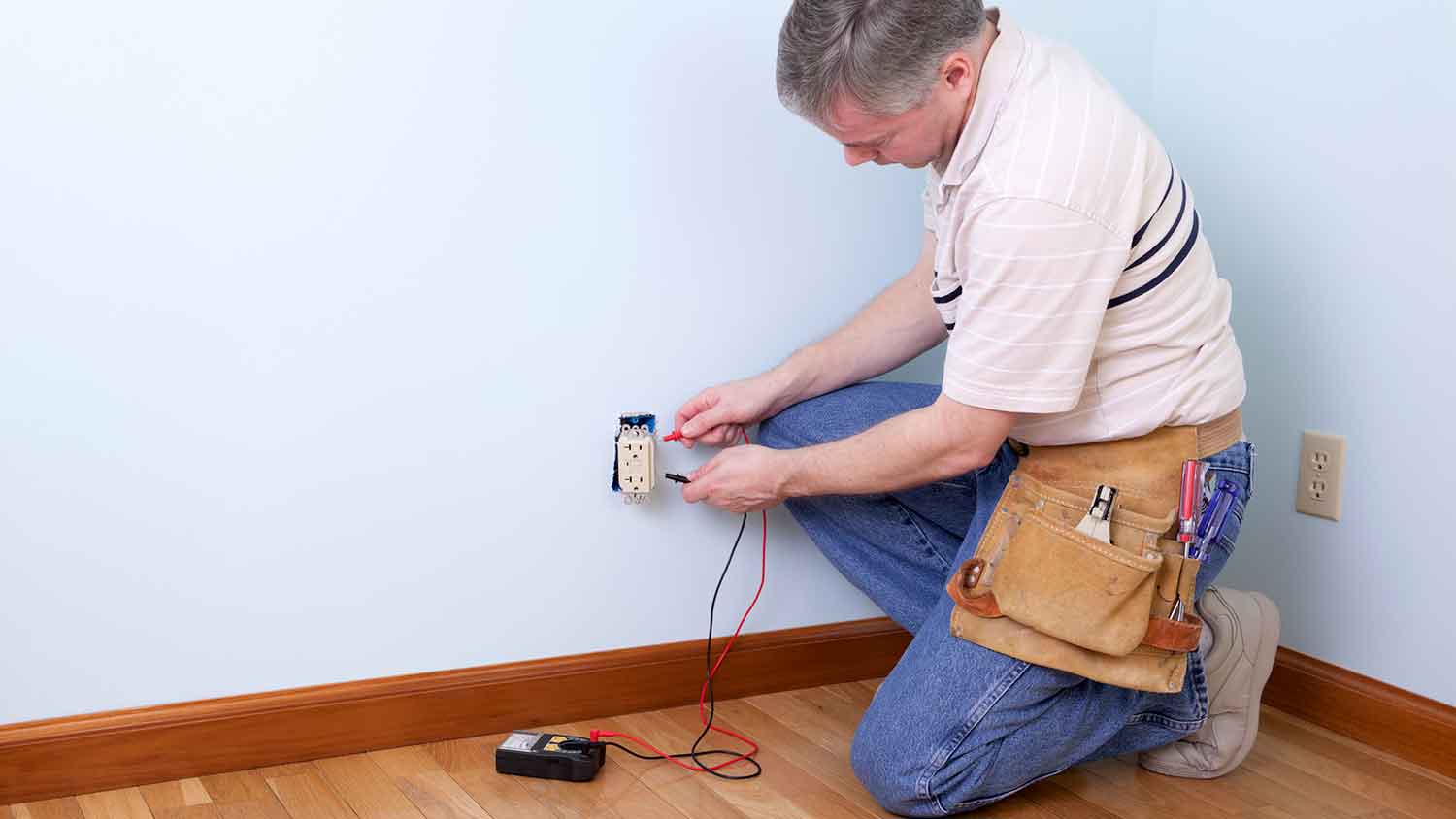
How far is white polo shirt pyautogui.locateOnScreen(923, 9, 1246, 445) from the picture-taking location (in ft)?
4.08

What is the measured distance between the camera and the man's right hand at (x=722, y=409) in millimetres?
1667

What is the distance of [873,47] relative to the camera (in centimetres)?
122

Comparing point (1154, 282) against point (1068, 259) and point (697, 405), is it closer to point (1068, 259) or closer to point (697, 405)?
point (1068, 259)

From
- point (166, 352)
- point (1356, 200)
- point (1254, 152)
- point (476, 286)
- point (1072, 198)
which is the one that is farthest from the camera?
point (1254, 152)

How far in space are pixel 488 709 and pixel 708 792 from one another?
1.10ft

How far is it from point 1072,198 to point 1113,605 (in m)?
0.43

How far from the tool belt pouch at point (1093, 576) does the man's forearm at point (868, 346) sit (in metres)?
0.33

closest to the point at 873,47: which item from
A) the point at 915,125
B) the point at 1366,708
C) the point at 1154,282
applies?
the point at 915,125

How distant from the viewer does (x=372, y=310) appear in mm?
1508


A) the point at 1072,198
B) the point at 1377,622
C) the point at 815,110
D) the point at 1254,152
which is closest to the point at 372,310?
the point at 815,110

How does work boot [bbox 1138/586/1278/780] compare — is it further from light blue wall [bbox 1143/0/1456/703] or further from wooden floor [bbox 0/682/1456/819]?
light blue wall [bbox 1143/0/1456/703]

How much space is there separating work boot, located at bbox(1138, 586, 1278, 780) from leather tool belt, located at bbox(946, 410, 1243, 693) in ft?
0.57

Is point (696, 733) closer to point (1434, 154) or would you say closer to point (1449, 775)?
point (1449, 775)

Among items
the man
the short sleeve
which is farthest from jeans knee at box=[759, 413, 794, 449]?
the short sleeve
